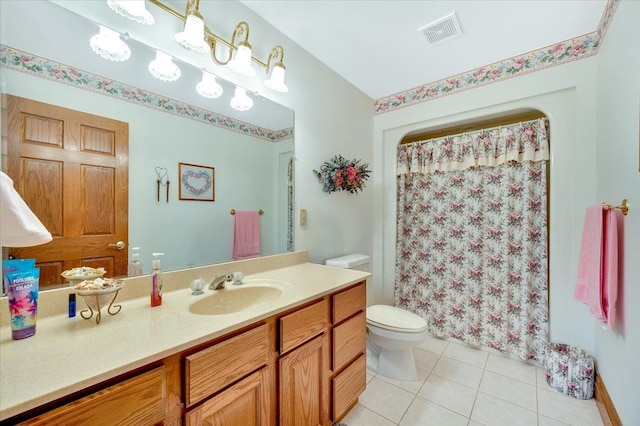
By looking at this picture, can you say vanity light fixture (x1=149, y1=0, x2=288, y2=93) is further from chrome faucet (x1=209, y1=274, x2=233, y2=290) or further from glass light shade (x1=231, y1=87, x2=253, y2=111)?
chrome faucet (x1=209, y1=274, x2=233, y2=290)

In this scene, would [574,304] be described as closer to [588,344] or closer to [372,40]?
[588,344]

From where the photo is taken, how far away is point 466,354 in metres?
2.14

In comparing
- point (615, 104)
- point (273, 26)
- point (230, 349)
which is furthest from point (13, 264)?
point (615, 104)

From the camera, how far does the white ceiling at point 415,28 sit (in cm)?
150

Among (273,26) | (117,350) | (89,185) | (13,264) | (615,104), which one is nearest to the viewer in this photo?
(117,350)

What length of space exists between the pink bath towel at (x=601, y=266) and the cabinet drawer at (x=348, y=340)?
1.25m

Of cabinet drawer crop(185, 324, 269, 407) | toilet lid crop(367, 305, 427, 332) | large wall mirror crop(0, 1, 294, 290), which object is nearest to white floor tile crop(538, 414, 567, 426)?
toilet lid crop(367, 305, 427, 332)

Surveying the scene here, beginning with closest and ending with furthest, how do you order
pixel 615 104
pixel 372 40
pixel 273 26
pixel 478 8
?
pixel 615 104 < pixel 478 8 < pixel 273 26 < pixel 372 40

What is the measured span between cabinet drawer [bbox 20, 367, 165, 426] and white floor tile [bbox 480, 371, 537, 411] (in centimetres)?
196

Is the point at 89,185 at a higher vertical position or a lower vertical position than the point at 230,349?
higher

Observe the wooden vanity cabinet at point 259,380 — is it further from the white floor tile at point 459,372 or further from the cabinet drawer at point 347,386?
the white floor tile at point 459,372

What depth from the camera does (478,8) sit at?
4.97ft

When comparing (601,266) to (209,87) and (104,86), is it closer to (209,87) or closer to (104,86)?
(209,87)

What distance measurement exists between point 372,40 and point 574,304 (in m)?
2.35
